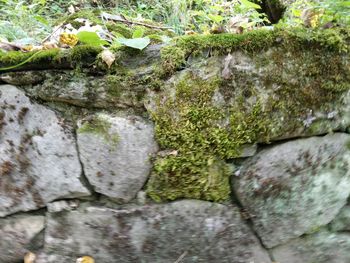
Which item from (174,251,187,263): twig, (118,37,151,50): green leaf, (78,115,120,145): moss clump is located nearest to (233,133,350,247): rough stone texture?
(174,251,187,263): twig

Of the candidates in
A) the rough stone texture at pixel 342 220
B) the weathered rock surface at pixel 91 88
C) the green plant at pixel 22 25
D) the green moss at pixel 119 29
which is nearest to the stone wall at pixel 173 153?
the weathered rock surface at pixel 91 88

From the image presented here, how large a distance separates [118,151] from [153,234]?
419mm

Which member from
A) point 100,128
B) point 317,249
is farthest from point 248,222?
point 100,128

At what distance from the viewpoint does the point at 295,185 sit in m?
1.60

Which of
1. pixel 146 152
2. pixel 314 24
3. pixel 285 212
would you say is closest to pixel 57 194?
pixel 146 152

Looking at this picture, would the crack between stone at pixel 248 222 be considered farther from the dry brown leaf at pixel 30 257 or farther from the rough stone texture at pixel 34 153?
the dry brown leaf at pixel 30 257

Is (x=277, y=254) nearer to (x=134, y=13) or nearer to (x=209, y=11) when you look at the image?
(x=209, y=11)

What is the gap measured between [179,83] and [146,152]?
1.10 ft

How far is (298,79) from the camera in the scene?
151cm

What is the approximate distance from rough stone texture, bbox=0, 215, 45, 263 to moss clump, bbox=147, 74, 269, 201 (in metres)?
0.57

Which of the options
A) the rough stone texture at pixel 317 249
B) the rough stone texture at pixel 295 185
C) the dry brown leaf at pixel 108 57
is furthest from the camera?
the rough stone texture at pixel 317 249

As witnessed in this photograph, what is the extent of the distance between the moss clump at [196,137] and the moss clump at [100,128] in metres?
0.19

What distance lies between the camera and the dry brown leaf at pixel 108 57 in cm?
145

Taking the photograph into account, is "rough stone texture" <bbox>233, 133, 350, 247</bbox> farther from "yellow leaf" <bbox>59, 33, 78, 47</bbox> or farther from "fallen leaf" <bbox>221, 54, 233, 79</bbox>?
"yellow leaf" <bbox>59, 33, 78, 47</bbox>
